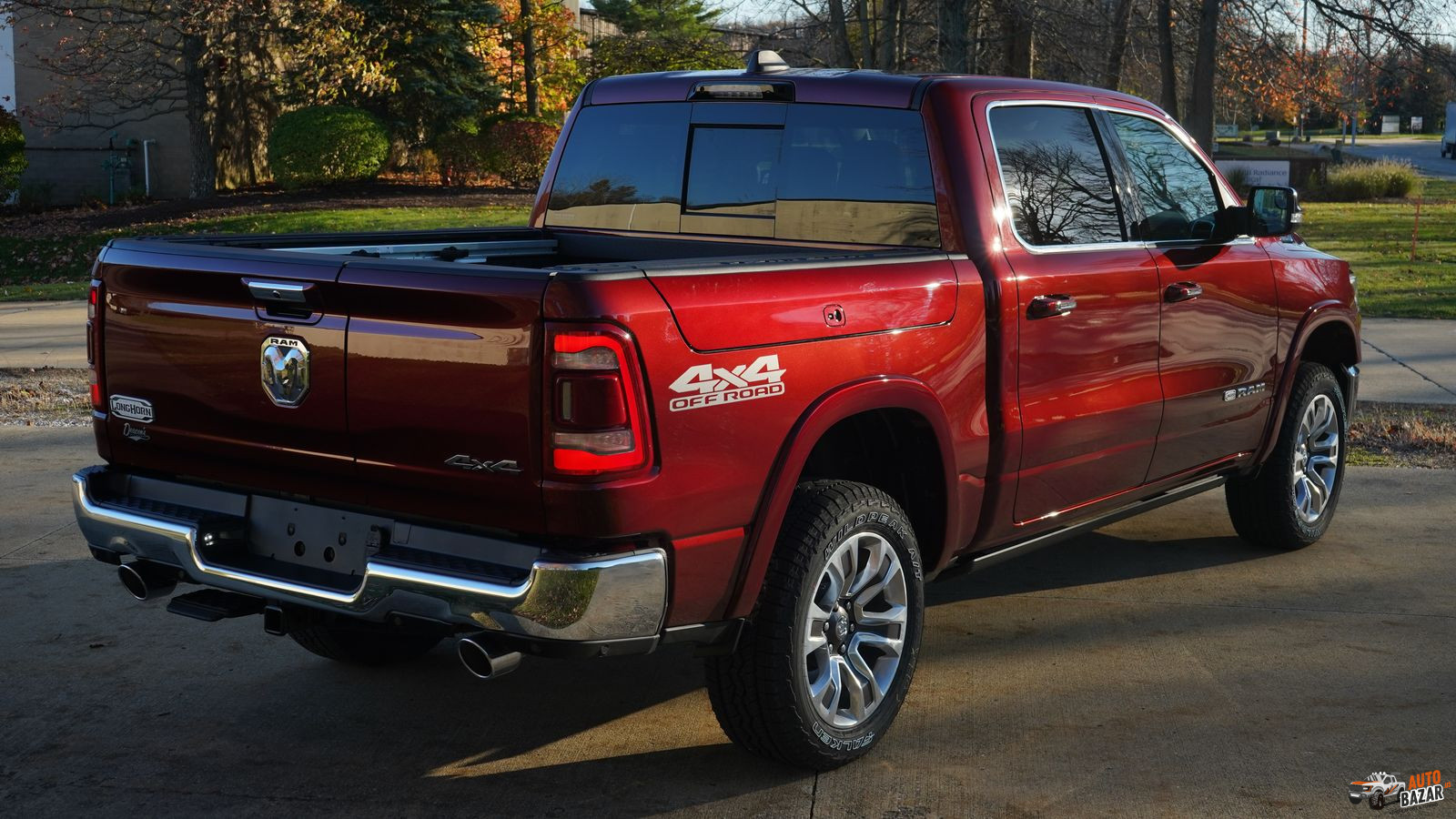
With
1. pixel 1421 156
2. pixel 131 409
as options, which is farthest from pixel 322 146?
pixel 1421 156

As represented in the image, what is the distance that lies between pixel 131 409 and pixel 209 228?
729 inches

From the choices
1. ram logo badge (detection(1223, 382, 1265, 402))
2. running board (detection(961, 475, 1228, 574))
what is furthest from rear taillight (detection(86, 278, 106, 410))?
ram logo badge (detection(1223, 382, 1265, 402))

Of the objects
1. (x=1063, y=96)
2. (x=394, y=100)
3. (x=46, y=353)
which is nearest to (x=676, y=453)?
(x=1063, y=96)

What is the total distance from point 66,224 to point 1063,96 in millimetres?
21311

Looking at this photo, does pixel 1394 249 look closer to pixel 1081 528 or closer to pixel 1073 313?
pixel 1081 528

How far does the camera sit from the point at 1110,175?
17.1ft

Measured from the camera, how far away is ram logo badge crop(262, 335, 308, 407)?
3668 millimetres

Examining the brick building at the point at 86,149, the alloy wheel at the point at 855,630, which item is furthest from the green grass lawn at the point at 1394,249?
the brick building at the point at 86,149

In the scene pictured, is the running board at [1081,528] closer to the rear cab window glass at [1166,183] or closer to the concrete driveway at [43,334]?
the rear cab window glass at [1166,183]

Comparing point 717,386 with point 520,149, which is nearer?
point 717,386

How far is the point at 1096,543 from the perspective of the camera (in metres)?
6.71

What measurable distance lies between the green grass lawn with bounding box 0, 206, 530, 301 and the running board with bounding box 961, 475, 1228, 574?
15.0m

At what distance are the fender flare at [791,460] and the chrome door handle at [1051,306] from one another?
0.71 meters

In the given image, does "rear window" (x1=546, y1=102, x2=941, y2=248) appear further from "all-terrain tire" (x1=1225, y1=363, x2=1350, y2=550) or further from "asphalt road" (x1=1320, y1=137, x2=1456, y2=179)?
"asphalt road" (x1=1320, y1=137, x2=1456, y2=179)
